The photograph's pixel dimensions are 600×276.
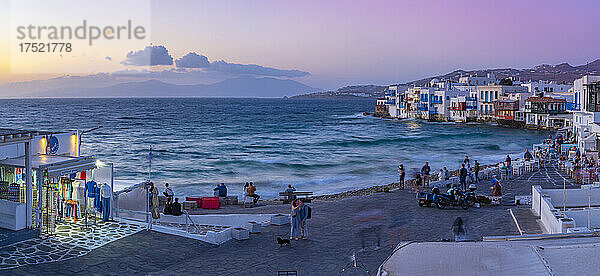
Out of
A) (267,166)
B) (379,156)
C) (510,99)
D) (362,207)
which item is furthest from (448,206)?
(510,99)

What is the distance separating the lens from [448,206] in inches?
659

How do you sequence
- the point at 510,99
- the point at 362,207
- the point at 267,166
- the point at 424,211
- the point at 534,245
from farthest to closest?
the point at 510,99
the point at 267,166
the point at 362,207
the point at 424,211
the point at 534,245

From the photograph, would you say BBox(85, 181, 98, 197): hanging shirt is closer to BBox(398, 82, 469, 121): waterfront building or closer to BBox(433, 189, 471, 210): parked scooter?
BBox(433, 189, 471, 210): parked scooter

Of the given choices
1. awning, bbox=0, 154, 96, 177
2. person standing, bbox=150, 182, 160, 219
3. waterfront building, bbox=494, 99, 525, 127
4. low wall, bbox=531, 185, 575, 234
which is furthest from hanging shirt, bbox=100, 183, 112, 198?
waterfront building, bbox=494, 99, 525, 127

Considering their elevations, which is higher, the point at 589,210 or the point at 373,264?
the point at 589,210

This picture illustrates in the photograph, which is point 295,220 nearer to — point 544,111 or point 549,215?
point 549,215

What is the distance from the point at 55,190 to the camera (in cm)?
1298

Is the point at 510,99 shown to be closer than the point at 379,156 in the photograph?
No

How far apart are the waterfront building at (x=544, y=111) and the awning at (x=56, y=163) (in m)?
71.5

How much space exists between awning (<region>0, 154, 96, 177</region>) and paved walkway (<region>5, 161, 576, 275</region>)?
7.04 ft

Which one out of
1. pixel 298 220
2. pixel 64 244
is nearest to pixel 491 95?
pixel 298 220

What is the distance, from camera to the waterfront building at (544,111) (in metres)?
75.1

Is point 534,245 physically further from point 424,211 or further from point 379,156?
point 379,156

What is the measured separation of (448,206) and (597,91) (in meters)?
22.1
